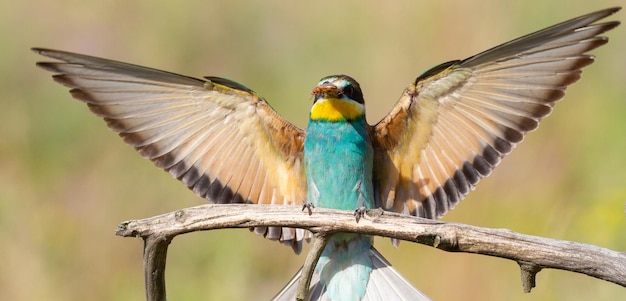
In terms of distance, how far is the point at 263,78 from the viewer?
5664 millimetres

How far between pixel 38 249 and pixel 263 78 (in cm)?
164

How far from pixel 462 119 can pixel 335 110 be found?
41 centimetres

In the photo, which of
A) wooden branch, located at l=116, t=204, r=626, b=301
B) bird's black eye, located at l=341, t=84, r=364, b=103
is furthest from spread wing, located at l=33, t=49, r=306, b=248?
wooden branch, located at l=116, t=204, r=626, b=301

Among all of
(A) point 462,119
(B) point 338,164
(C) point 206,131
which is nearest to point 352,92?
(B) point 338,164

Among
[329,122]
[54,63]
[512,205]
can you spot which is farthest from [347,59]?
[54,63]

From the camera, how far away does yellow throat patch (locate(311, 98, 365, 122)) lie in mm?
3514

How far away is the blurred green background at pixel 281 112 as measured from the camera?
443cm

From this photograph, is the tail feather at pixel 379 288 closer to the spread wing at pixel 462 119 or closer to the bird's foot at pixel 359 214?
the spread wing at pixel 462 119

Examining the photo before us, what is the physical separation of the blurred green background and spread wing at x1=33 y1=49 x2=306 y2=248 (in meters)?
0.90

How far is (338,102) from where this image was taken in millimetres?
3510

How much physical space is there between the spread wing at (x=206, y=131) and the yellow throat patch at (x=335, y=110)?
9 centimetres

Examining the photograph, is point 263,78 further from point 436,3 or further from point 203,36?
point 436,3

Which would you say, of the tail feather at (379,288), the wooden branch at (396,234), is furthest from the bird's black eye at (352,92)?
the wooden branch at (396,234)

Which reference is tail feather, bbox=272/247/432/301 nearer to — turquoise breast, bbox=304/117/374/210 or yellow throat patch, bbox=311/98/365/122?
turquoise breast, bbox=304/117/374/210
